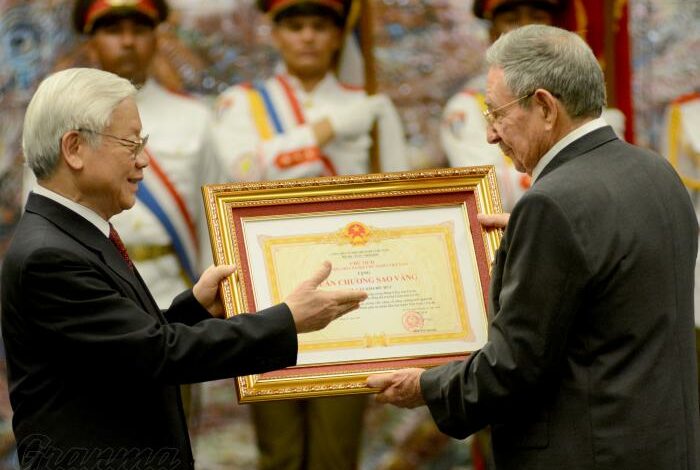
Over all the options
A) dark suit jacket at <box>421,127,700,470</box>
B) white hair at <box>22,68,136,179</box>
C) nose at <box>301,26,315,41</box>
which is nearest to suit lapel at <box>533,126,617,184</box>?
dark suit jacket at <box>421,127,700,470</box>

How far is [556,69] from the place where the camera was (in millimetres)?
3221

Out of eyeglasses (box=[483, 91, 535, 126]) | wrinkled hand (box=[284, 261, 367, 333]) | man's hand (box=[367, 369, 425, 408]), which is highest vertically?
eyeglasses (box=[483, 91, 535, 126])

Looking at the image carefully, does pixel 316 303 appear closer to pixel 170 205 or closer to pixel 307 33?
pixel 170 205

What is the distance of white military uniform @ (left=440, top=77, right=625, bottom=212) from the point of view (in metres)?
5.48

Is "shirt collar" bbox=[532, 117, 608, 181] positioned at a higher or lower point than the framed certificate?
higher

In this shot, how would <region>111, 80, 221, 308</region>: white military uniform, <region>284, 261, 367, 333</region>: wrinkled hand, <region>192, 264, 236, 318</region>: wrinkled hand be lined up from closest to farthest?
<region>284, 261, 367, 333</region>: wrinkled hand → <region>192, 264, 236, 318</region>: wrinkled hand → <region>111, 80, 221, 308</region>: white military uniform

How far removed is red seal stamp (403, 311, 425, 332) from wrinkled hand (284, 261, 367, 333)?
0.29m

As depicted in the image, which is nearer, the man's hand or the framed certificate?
the man's hand

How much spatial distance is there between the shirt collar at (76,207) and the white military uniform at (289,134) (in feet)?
6.90

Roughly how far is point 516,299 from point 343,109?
2.64 m

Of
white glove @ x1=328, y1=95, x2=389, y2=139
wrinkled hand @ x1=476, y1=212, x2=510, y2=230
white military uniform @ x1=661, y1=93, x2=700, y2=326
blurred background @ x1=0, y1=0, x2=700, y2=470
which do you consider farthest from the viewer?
blurred background @ x1=0, y1=0, x2=700, y2=470

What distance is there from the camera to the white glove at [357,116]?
5.61 meters

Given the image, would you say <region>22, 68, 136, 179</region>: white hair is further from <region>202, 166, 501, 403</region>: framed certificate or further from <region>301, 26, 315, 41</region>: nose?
<region>301, 26, 315, 41</region>: nose

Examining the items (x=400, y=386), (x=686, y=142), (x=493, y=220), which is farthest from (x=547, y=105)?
(x=686, y=142)
